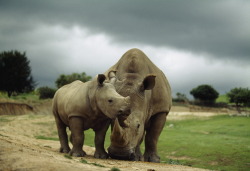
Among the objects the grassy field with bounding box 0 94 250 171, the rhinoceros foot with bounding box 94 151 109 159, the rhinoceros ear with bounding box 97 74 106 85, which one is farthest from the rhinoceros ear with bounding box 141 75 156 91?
the grassy field with bounding box 0 94 250 171

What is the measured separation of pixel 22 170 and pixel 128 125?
10.4 ft

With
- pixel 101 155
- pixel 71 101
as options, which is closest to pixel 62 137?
pixel 71 101

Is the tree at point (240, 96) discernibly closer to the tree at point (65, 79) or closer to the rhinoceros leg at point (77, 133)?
the tree at point (65, 79)

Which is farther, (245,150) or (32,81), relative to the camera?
(32,81)

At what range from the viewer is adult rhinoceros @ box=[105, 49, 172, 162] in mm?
7504

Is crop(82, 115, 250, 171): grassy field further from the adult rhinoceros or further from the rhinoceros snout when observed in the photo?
the rhinoceros snout

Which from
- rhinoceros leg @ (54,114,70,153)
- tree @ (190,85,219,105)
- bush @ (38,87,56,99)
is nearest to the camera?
rhinoceros leg @ (54,114,70,153)

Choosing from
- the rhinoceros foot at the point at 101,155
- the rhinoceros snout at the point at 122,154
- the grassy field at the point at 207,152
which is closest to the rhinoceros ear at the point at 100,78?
the rhinoceros snout at the point at 122,154

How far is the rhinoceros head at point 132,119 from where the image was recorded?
7.38m

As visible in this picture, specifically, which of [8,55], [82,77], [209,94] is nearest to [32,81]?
[8,55]

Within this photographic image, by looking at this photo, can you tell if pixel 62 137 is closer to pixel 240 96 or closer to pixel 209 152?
pixel 209 152

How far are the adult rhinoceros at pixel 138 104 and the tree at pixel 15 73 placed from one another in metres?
41.6

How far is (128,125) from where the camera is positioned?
25.1ft

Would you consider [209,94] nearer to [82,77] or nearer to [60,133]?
[82,77]
